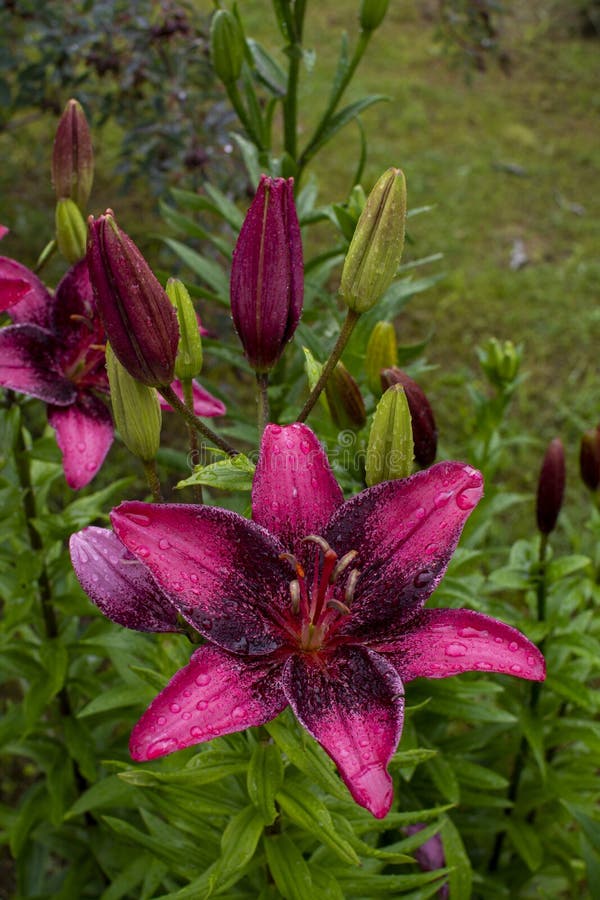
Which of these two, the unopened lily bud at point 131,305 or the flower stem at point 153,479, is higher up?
the unopened lily bud at point 131,305

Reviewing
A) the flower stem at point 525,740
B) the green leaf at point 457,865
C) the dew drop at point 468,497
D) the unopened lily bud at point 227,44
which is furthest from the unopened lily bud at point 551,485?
the unopened lily bud at point 227,44

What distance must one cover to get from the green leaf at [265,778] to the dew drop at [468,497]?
0.34 m

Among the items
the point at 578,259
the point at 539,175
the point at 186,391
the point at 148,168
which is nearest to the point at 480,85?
the point at 539,175

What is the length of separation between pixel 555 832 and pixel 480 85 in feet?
14.1

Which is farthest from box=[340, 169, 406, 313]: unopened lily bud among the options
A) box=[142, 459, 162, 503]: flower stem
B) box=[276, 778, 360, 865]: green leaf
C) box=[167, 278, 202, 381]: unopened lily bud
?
box=[276, 778, 360, 865]: green leaf

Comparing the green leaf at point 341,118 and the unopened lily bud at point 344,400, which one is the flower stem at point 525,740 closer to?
the unopened lily bud at point 344,400

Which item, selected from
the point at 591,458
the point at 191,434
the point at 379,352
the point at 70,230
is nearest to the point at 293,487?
the point at 191,434

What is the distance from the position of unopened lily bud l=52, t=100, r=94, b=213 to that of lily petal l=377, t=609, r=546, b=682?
0.79 m

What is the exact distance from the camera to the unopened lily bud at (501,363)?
1.66 metres

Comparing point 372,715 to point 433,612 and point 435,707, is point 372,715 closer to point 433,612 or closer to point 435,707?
point 433,612

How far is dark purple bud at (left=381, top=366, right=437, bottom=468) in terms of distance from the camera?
1.14 metres

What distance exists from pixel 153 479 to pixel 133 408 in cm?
7

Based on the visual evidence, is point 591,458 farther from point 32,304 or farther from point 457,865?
point 32,304

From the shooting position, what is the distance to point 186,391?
40.1 inches
